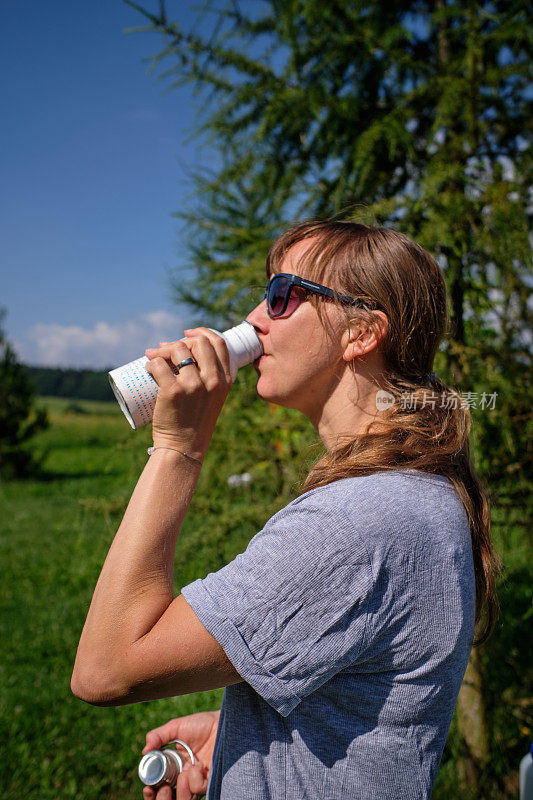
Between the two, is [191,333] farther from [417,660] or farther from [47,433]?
[47,433]

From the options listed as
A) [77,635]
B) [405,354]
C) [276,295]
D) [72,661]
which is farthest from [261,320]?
[77,635]

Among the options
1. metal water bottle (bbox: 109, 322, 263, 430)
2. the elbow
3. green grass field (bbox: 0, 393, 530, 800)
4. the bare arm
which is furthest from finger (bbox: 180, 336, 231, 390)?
green grass field (bbox: 0, 393, 530, 800)

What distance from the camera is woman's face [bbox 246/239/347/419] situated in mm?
1401

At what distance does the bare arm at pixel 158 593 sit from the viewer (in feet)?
3.16

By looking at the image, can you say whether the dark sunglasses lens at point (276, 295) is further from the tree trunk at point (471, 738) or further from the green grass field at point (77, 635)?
the tree trunk at point (471, 738)

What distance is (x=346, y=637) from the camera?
3.14 feet

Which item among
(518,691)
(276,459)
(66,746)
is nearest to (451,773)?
(518,691)

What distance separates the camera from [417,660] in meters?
1.04

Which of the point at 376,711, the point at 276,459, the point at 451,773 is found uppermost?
the point at 276,459

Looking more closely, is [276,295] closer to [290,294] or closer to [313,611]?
[290,294]

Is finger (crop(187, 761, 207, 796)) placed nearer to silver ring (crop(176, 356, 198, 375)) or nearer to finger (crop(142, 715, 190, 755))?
finger (crop(142, 715, 190, 755))

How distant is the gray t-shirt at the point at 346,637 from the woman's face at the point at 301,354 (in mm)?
366

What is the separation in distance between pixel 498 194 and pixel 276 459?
158 cm

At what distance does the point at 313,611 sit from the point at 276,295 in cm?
81
